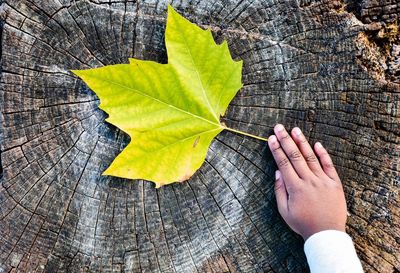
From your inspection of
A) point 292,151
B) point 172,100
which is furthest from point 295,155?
point 172,100

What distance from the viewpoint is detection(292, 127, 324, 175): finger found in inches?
73.9

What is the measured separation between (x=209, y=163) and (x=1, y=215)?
0.86 metres

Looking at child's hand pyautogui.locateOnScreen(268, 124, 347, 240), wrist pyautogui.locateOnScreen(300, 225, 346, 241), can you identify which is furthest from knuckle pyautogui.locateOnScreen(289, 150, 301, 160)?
wrist pyautogui.locateOnScreen(300, 225, 346, 241)

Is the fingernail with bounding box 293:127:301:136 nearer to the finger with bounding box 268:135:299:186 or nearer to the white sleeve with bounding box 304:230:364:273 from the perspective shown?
the finger with bounding box 268:135:299:186

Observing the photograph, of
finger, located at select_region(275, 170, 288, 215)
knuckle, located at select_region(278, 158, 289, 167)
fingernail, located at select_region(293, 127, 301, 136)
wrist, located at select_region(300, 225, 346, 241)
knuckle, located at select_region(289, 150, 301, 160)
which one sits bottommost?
wrist, located at select_region(300, 225, 346, 241)

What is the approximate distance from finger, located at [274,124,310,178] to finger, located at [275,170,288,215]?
0.25ft

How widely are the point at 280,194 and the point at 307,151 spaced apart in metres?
0.20

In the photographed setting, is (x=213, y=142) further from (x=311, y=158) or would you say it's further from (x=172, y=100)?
(x=311, y=158)

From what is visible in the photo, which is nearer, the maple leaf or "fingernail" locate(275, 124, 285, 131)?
the maple leaf

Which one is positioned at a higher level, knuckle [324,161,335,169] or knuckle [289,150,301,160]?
knuckle [289,150,301,160]

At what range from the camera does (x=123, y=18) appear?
1847 mm

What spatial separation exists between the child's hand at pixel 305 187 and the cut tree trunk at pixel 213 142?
0.15 feet

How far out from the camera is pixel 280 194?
1892 mm

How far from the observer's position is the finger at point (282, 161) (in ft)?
6.15
